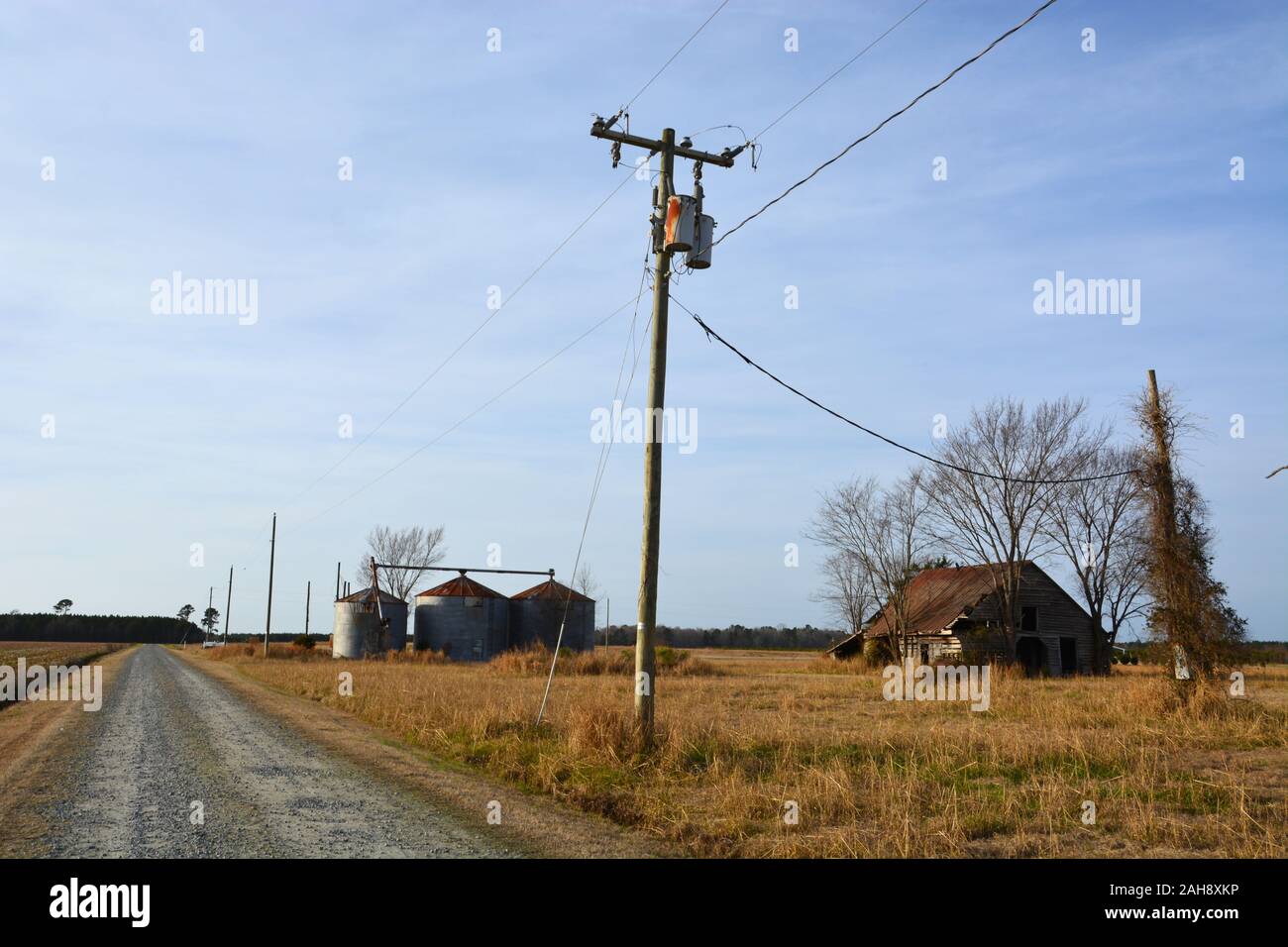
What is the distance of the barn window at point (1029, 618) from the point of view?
40812 millimetres

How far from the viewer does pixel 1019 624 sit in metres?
39.6

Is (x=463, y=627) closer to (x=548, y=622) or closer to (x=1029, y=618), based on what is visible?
(x=548, y=622)

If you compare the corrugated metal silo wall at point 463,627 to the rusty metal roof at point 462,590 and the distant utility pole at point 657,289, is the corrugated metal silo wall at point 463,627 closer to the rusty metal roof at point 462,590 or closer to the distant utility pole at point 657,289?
the rusty metal roof at point 462,590

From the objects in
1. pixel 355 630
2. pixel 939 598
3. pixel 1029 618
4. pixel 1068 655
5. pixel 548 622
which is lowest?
pixel 355 630

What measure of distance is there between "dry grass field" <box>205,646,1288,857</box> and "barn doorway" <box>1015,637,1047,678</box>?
2432 centimetres

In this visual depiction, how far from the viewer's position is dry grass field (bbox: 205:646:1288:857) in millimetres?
7324

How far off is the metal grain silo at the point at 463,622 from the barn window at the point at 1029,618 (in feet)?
100

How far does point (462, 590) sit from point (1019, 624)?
108ft

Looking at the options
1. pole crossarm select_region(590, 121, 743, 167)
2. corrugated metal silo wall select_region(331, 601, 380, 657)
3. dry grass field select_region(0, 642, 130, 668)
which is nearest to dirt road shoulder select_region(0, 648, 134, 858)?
pole crossarm select_region(590, 121, 743, 167)

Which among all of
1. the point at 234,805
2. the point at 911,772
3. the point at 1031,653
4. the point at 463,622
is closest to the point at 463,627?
the point at 463,622

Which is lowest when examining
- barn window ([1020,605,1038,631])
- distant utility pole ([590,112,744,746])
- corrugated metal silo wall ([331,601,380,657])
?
corrugated metal silo wall ([331,601,380,657])

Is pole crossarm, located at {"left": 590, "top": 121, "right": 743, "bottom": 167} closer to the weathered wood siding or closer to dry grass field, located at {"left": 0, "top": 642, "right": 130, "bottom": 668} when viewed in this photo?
the weathered wood siding

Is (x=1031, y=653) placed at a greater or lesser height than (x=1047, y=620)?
lesser

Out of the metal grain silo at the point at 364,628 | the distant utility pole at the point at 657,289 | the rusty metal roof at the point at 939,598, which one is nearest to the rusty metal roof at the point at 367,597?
the metal grain silo at the point at 364,628
